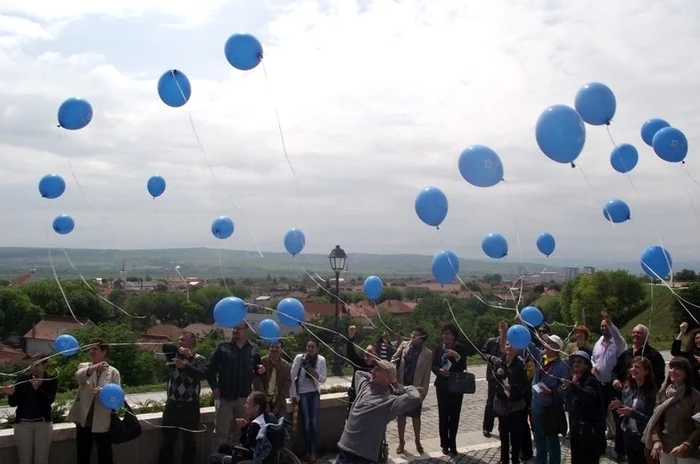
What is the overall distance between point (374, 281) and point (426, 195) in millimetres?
2582

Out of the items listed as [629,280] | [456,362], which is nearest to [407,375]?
[456,362]

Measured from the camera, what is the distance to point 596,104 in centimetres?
709

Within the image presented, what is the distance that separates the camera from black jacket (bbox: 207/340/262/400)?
6.20 m

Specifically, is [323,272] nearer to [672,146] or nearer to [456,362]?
[456,362]

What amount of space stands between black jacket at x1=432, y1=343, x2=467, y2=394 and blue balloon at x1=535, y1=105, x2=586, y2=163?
244cm

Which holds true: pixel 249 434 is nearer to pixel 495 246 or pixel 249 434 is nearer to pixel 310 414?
pixel 310 414

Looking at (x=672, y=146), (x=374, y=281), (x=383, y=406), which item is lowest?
(x=383, y=406)

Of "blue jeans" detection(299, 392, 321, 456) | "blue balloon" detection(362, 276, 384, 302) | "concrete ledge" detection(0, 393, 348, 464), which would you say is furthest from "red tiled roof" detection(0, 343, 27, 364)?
"blue jeans" detection(299, 392, 321, 456)

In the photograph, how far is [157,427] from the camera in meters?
6.02

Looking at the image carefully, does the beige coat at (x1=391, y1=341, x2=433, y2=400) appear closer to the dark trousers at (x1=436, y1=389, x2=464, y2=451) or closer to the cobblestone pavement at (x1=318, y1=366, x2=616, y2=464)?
the dark trousers at (x1=436, y1=389, x2=464, y2=451)

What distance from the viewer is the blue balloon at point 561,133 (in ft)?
20.9

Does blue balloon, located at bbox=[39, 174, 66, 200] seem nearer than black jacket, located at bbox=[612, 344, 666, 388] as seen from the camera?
No

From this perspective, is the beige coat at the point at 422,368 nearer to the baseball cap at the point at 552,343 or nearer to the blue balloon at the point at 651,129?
the baseball cap at the point at 552,343

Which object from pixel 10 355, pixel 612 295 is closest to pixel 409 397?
pixel 10 355
